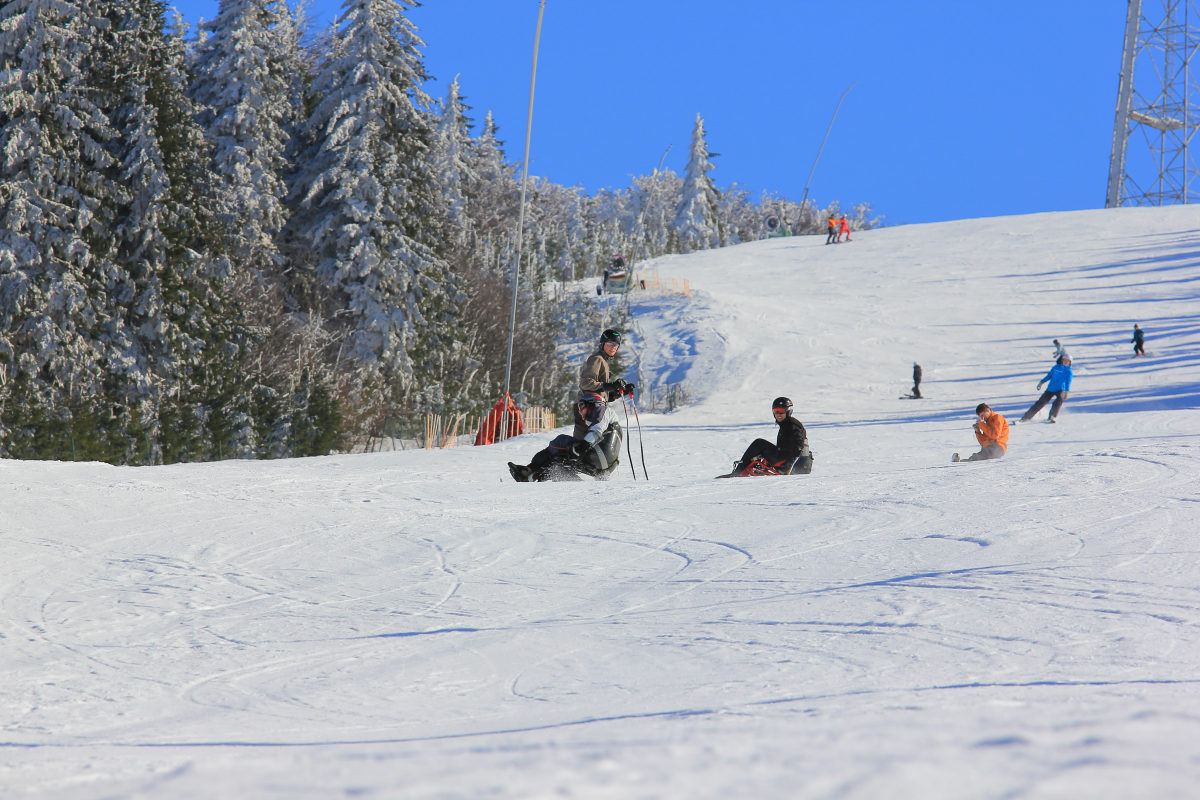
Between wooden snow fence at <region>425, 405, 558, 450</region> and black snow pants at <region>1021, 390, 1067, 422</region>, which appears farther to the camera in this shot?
wooden snow fence at <region>425, 405, 558, 450</region>

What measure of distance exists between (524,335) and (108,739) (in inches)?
1455

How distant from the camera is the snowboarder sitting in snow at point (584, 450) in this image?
1119 centimetres

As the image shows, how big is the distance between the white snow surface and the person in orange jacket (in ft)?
5.42

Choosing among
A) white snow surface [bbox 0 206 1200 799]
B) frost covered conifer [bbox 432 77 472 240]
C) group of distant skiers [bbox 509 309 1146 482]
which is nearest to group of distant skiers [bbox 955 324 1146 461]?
white snow surface [bbox 0 206 1200 799]

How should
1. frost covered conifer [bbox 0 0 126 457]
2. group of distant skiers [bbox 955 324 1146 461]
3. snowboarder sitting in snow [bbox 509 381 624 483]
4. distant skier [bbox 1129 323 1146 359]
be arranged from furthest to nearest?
distant skier [bbox 1129 323 1146 359] → frost covered conifer [bbox 0 0 126 457] → group of distant skiers [bbox 955 324 1146 461] → snowboarder sitting in snow [bbox 509 381 624 483]

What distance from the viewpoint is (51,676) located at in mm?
4590

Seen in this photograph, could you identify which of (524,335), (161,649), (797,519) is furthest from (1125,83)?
(161,649)

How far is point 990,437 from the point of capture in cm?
1292

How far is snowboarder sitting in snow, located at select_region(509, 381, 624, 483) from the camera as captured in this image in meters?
11.2

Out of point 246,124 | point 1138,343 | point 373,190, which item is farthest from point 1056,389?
point 246,124

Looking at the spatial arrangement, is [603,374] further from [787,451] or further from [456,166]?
[456,166]

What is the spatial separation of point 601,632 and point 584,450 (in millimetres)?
6328

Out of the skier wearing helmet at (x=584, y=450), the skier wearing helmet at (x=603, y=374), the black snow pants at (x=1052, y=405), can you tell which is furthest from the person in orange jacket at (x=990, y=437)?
the black snow pants at (x=1052, y=405)

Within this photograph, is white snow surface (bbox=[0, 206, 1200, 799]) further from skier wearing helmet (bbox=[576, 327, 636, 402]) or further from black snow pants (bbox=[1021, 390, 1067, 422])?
black snow pants (bbox=[1021, 390, 1067, 422])
